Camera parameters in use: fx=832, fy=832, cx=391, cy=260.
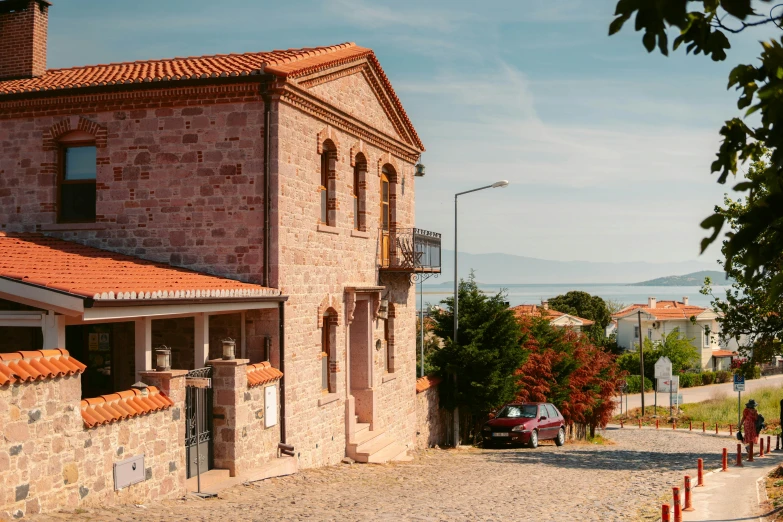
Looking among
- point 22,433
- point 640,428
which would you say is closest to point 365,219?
point 22,433

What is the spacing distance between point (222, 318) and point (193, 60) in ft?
22.4

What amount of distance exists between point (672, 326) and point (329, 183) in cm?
7753

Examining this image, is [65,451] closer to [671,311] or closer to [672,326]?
[672,326]

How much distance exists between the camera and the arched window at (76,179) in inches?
697

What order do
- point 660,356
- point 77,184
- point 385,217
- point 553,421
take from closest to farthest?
1. point 77,184
2. point 385,217
3. point 553,421
4. point 660,356

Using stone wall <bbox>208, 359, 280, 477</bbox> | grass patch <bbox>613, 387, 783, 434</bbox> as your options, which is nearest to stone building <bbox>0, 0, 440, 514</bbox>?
stone wall <bbox>208, 359, 280, 477</bbox>

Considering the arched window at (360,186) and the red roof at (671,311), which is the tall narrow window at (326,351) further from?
the red roof at (671,311)

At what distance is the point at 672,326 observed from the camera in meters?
89.4

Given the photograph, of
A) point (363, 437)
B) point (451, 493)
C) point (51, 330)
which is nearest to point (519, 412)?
point (363, 437)

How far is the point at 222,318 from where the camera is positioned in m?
16.4

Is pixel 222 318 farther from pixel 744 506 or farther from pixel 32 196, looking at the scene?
pixel 744 506

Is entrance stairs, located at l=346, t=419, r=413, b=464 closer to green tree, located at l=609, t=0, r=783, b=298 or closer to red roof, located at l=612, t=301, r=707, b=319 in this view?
green tree, located at l=609, t=0, r=783, b=298

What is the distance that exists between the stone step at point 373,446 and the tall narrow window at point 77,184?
7964 mm

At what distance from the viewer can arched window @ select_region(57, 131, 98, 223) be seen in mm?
17703
